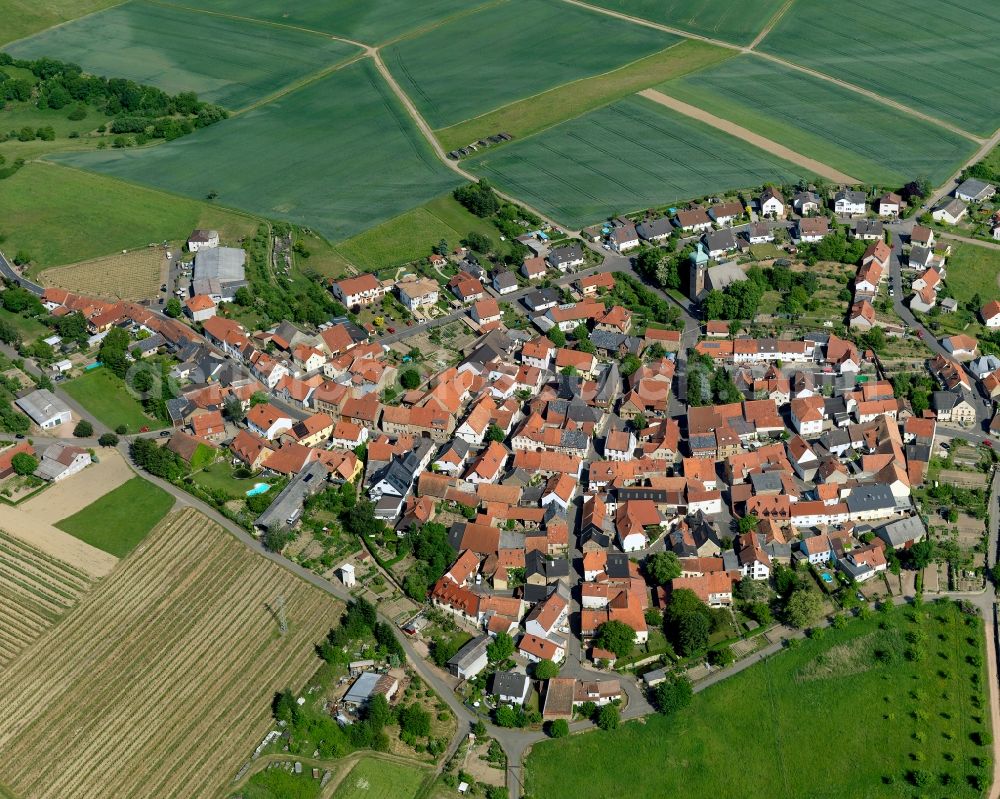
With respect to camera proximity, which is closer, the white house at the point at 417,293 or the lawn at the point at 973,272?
the white house at the point at 417,293

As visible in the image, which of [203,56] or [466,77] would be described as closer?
[466,77]

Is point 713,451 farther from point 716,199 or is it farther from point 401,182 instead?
point 401,182

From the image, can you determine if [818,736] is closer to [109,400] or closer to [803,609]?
[803,609]

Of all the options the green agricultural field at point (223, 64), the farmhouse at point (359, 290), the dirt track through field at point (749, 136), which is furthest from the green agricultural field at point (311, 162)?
the dirt track through field at point (749, 136)

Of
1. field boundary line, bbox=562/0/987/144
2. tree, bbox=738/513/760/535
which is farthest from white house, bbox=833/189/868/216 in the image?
tree, bbox=738/513/760/535

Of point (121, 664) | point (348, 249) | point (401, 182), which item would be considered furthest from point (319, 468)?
point (401, 182)

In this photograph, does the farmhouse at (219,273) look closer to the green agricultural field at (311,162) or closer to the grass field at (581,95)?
the green agricultural field at (311,162)
